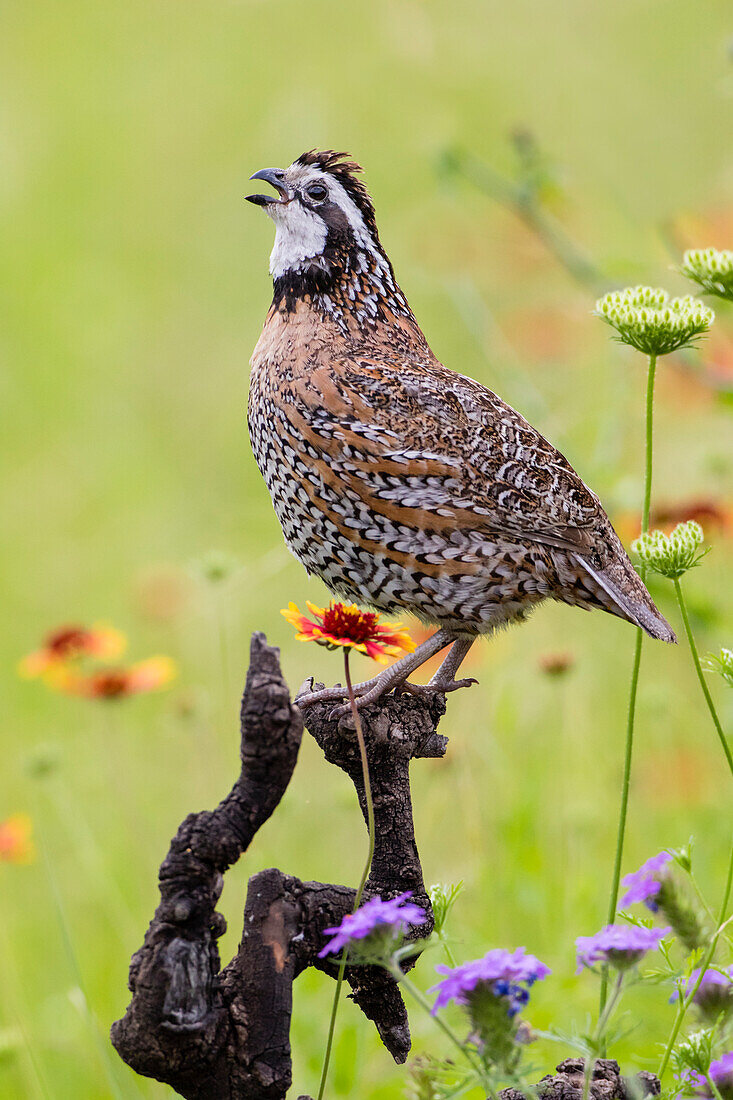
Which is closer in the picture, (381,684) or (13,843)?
(381,684)

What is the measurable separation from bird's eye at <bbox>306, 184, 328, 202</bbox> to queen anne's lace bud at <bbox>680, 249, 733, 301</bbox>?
44.0 inches

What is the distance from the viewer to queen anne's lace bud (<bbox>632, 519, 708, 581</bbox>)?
7.82ft

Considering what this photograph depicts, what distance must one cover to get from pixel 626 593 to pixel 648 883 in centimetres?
105

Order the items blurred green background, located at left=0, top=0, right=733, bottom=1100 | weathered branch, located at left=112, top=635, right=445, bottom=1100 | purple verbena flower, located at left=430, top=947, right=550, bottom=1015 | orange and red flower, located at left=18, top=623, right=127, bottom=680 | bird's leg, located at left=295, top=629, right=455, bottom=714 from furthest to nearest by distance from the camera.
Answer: blurred green background, located at left=0, top=0, right=733, bottom=1100 → orange and red flower, located at left=18, top=623, right=127, bottom=680 → bird's leg, located at left=295, top=629, right=455, bottom=714 → weathered branch, located at left=112, top=635, right=445, bottom=1100 → purple verbena flower, located at left=430, top=947, right=550, bottom=1015

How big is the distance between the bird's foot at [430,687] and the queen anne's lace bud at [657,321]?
3.01 feet

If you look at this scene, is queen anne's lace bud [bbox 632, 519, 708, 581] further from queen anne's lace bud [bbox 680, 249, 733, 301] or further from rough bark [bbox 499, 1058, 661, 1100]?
rough bark [bbox 499, 1058, 661, 1100]

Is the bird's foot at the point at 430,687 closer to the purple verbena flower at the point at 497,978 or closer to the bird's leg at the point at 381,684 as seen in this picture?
the bird's leg at the point at 381,684

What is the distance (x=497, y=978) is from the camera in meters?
1.83

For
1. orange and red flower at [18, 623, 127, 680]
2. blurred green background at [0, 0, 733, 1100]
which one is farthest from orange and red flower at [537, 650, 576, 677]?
orange and red flower at [18, 623, 127, 680]

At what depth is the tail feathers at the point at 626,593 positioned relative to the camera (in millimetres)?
2984

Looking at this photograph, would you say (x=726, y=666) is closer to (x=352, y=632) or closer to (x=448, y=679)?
(x=352, y=632)

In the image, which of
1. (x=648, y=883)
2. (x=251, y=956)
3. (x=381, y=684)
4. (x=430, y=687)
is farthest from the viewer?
(x=430, y=687)

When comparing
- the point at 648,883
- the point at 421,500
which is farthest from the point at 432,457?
the point at 648,883

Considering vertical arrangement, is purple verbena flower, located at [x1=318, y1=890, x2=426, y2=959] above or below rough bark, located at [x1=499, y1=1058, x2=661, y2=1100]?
above
